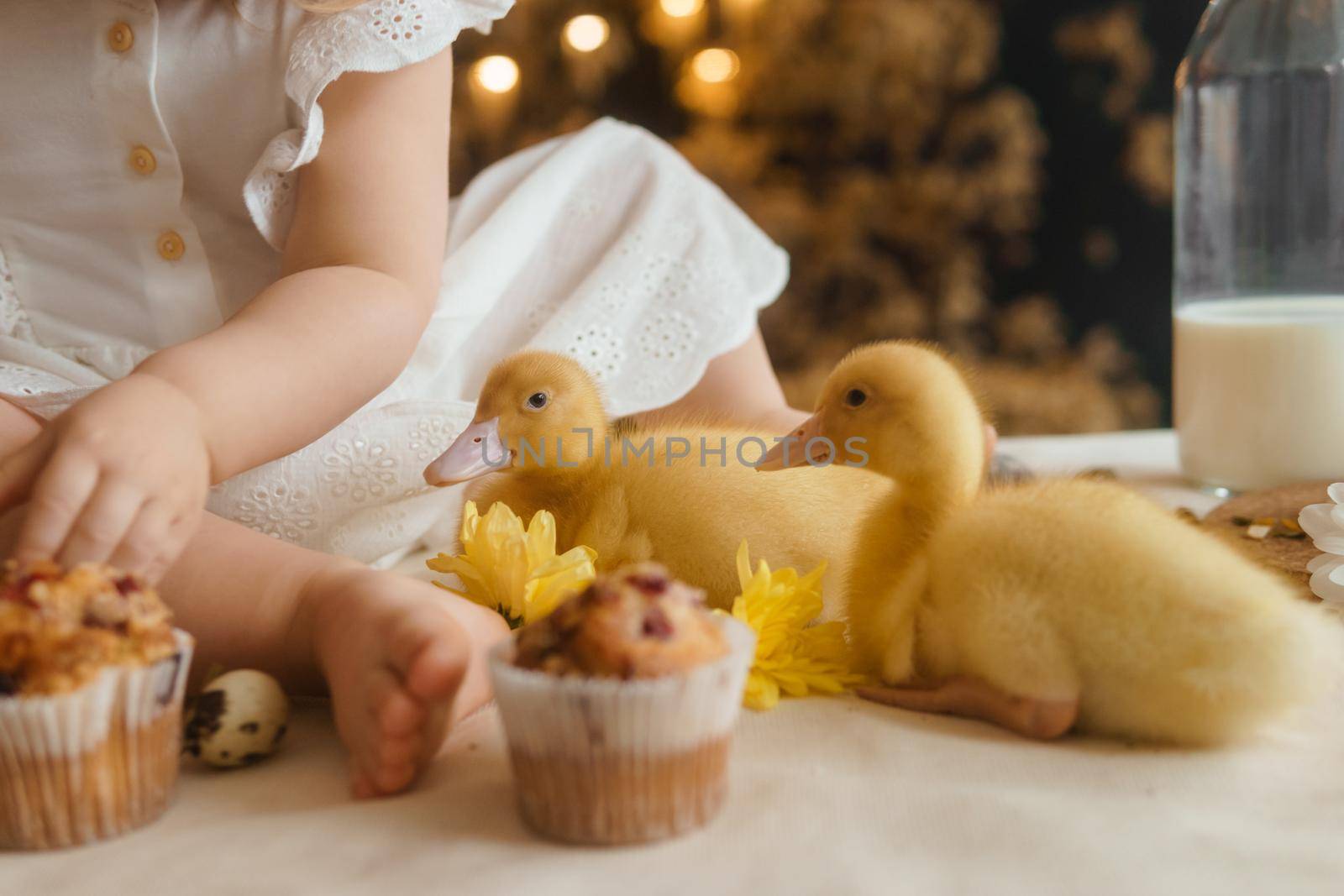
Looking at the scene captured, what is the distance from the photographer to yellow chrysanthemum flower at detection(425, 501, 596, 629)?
2.12ft

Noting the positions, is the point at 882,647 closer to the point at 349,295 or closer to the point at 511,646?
the point at 511,646

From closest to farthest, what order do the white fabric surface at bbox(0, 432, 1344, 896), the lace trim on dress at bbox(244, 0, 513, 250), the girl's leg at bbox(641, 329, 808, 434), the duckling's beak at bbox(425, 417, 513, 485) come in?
the white fabric surface at bbox(0, 432, 1344, 896), the duckling's beak at bbox(425, 417, 513, 485), the lace trim on dress at bbox(244, 0, 513, 250), the girl's leg at bbox(641, 329, 808, 434)

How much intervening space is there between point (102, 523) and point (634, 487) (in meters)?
0.31

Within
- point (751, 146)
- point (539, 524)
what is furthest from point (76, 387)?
point (751, 146)

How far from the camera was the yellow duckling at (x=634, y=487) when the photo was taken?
0.70 m

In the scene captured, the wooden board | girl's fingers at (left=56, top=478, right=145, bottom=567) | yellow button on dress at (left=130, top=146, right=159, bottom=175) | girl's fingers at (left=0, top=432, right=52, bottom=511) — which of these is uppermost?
yellow button on dress at (left=130, top=146, right=159, bottom=175)

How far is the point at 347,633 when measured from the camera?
0.55 meters

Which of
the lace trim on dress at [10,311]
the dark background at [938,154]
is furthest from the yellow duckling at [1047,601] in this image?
the dark background at [938,154]

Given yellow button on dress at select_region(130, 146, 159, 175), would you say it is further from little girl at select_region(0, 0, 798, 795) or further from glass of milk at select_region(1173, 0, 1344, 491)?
glass of milk at select_region(1173, 0, 1344, 491)

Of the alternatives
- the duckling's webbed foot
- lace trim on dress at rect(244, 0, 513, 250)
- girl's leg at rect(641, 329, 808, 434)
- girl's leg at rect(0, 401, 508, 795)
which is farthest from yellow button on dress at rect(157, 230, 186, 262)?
the duckling's webbed foot

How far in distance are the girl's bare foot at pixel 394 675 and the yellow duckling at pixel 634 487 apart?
127mm

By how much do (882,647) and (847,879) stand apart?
0.19 metres

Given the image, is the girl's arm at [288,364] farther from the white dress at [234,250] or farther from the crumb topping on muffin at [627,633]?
the crumb topping on muffin at [627,633]

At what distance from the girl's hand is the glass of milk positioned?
0.98 m
